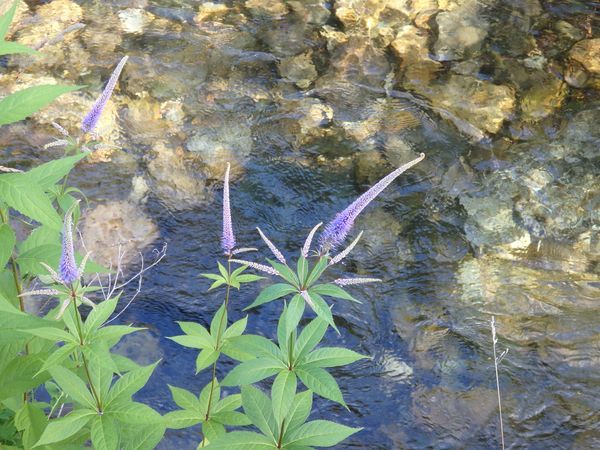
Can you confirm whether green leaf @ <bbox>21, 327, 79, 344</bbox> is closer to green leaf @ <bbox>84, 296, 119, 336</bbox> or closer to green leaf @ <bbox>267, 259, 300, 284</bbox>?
green leaf @ <bbox>84, 296, 119, 336</bbox>

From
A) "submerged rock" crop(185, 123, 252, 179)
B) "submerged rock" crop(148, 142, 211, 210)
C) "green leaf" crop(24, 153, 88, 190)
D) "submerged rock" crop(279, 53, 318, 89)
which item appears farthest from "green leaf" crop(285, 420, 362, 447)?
"submerged rock" crop(279, 53, 318, 89)

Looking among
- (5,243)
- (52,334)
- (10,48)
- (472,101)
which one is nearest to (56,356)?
(52,334)

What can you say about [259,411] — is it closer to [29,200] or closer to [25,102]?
[29,200]

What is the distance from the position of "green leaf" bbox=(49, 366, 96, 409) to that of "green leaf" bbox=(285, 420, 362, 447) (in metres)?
0.72

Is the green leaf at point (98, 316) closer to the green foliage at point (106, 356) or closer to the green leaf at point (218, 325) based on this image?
the green foliage at point (106, 356)

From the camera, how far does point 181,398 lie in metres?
2.98

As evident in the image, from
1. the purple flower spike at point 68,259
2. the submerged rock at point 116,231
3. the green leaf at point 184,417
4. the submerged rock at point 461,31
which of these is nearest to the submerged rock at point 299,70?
the submerged rock at point 461,31

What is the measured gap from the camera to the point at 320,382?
96.3 inches

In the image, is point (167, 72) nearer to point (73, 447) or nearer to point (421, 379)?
point (421, 379)

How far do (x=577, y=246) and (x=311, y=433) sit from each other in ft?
10.3

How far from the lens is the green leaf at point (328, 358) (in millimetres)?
2555

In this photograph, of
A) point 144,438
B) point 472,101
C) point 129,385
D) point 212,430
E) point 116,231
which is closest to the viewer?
point 129,385

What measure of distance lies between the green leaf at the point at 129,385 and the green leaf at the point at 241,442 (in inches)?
13.1

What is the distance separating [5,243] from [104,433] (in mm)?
734
